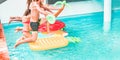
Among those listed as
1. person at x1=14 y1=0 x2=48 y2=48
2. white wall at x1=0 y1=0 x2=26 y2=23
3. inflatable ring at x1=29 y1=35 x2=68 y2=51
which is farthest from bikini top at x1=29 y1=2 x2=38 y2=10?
white wall at x1=0 y1=0 x2=26 y2=23

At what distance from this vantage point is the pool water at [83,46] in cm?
196

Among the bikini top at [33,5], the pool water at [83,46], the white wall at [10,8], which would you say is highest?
the bikini top at [33,5]

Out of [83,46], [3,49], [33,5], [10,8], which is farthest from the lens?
[10,8]

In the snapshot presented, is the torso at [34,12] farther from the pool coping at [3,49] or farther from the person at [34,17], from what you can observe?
the pool coping at [3,49]

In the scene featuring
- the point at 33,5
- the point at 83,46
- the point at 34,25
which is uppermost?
the point at 33,5

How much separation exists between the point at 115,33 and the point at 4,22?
46.6 inches

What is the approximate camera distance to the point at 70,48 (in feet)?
6.91

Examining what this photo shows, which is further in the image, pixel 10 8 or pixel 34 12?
pixel 10 8

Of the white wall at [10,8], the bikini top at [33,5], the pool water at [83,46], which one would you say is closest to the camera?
the bikini top at [33,5]

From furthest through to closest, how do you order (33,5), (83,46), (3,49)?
1. (83,46)
2. (3,49)
3. (33,5)

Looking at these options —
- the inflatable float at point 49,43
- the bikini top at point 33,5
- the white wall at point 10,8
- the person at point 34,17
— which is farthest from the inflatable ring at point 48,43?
the white wall at point 10,8

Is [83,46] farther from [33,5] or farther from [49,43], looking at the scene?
[33,5]

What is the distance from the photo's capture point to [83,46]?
214 cm

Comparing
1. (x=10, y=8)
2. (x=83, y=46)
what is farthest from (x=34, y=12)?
(x=10, y=8)
